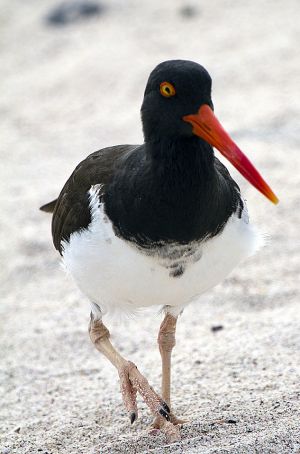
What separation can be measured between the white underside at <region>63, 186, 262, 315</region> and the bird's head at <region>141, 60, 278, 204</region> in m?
0.48

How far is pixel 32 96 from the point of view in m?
11.8

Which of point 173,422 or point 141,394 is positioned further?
point 173,422

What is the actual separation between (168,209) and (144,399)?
3.86 ft

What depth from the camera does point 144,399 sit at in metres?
4.66

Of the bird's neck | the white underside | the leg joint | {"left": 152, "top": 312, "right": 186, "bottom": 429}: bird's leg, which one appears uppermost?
the bird's neck

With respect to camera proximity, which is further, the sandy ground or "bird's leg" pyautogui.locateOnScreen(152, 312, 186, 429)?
"bird's leg" pyautogui.locateOnScreen(152, 312, 186, 429)

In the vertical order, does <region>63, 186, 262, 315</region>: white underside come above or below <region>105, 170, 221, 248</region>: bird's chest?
below

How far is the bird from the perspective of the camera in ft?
13.5

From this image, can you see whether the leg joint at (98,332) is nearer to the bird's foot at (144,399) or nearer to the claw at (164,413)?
the bird's foot at (144,399)

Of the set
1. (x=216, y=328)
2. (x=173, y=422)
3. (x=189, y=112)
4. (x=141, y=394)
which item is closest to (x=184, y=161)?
(x=189, y=112)

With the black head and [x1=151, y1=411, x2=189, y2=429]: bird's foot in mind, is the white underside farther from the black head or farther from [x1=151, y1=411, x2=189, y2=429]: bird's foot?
[x1=151, y1=411, x2=189, y2=429]: bird's foot

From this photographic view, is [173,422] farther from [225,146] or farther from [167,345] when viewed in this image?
[225,146]

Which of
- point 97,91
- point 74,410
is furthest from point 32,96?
point 74,410

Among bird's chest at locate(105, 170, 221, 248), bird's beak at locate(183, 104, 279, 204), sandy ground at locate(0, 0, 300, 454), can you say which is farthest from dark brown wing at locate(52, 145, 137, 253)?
sandy ground at locate(0, 0, 300, 454)
